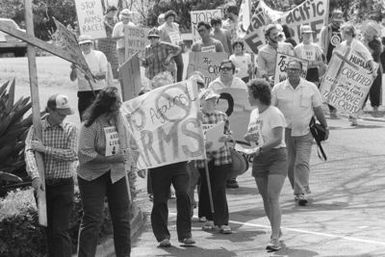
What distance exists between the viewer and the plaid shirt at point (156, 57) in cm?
1549

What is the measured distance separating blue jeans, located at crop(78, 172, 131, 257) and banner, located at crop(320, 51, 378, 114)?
10446 mm

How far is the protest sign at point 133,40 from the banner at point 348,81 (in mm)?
3830

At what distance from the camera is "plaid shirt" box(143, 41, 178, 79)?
15.5 metres

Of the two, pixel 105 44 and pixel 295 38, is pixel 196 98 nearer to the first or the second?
pixel 105 44

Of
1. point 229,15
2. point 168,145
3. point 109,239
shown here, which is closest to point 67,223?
point 109,239

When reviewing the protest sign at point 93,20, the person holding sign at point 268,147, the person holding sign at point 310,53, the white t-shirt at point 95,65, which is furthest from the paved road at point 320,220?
the protest sign at point 93,20

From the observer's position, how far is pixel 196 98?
10.7 meters

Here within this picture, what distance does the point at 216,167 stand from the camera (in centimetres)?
1080

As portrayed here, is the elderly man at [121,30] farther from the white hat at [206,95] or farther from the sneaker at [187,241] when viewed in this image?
the sneaker at [187,241]

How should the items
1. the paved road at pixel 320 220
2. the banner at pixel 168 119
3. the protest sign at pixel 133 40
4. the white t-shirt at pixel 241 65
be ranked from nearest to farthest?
1. the paved road at pixel 320 220
2. the banner at pixel 168 119
3. the white t-shirt at pixel 241 65
4. the protest sign at pixel 133 40

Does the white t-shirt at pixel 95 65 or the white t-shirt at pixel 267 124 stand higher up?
the white t-shirt at pixel 95 65

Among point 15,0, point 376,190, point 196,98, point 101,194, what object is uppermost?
point 15,0

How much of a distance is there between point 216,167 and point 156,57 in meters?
5.12

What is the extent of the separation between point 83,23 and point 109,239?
32.9 feet
